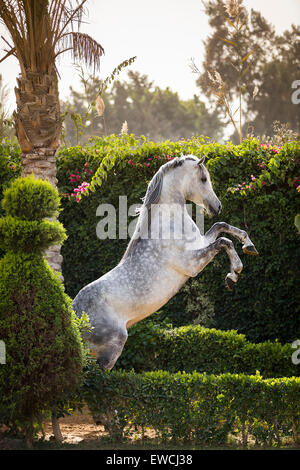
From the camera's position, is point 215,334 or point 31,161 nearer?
point 215,334

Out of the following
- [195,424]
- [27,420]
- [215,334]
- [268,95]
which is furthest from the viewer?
[268,95]

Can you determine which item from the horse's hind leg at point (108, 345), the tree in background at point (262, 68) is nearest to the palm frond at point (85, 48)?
the horse's hind leg at point (108, 345)

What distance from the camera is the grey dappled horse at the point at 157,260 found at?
5.47 metres

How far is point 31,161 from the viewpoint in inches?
327

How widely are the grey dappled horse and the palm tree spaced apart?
271 cm

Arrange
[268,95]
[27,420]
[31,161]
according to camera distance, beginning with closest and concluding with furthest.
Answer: [27,420]
[31,161]
[268,95]

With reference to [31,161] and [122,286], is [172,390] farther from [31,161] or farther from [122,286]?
[31,161]

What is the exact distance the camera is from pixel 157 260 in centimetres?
567

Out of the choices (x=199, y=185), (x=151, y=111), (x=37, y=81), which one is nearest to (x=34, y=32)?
(x=37, y=81)

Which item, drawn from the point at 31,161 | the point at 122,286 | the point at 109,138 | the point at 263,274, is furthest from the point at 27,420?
the point at 109,138

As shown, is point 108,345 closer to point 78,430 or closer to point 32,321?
point 78,430

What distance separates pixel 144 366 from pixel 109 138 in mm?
4205
